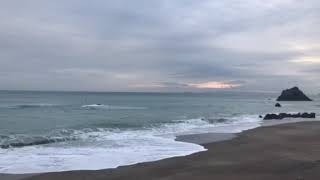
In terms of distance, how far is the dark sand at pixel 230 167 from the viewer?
1295cm

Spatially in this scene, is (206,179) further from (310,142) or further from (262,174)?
(310,142)

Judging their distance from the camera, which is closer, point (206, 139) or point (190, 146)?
point (190, 146)

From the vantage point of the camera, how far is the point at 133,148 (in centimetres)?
1941

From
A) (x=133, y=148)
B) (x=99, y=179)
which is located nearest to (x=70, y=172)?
(x=99, y=179)

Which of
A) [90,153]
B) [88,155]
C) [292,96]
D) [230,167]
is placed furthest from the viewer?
[292,96]

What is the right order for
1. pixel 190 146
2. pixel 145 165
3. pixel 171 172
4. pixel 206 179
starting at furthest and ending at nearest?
pixel 190 146, pixel 145 165, pixel 171 172, pixel 206 179

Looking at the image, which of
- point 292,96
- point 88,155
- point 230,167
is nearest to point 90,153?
point 88,155

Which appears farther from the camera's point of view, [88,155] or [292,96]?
[292,96]

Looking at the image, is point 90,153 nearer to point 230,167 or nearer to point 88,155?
point 88,155

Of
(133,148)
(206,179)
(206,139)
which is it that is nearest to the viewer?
(206,179)

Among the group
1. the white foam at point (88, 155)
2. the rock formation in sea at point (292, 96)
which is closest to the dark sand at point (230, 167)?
the white foam at point (88, 155)

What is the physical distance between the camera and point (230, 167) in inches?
575

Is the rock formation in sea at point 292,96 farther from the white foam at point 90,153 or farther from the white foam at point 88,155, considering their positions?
the white foam at point 88,155

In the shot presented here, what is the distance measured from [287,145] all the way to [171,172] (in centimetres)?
924
